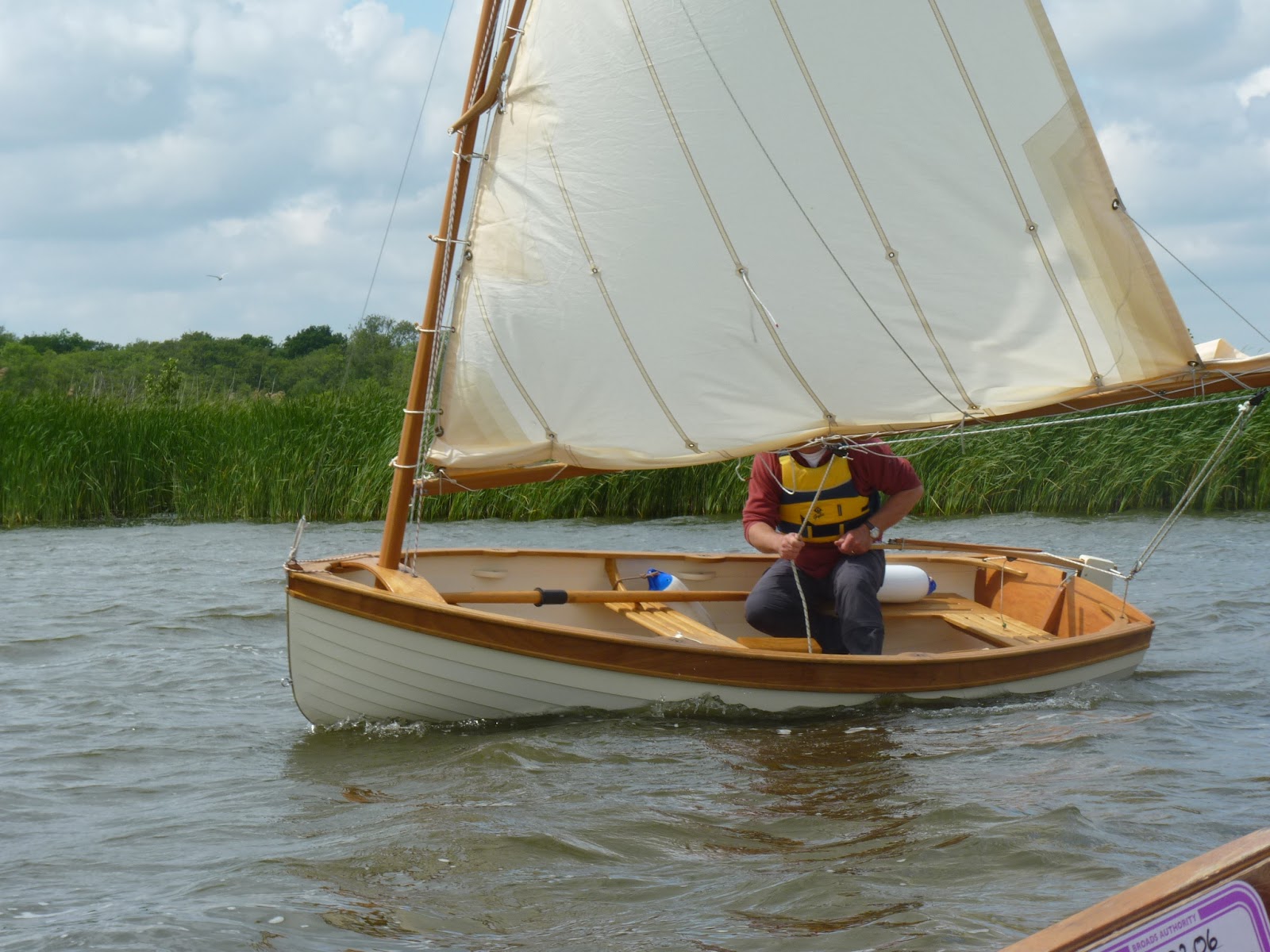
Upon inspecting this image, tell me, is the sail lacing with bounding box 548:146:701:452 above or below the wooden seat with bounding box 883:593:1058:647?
above

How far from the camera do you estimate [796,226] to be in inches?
207

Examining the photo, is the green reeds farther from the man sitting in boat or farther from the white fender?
the man sitting in boat

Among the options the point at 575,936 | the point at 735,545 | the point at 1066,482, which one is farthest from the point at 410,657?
Answer: the point at 1066,482

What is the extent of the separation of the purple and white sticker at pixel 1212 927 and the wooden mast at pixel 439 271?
13.6ft

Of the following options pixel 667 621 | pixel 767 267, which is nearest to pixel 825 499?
pixel 667 621

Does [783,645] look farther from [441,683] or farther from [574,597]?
[441,683]

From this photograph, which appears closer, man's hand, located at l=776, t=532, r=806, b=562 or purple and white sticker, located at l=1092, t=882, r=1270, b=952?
purple and white sticker, located at l=1092, t=882, r=1270, b=952

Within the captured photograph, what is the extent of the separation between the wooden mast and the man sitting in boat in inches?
60.6

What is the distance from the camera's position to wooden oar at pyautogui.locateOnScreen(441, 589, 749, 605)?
541 centimetres

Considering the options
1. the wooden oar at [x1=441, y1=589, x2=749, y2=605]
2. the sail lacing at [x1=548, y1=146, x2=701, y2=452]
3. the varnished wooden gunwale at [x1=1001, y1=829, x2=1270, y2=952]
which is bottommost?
the wooden oar at [x1=441, y1=589, x2=749, y2=605]

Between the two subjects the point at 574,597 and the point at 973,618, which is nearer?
the point at 574,597

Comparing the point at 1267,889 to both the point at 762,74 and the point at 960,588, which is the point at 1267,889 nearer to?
the point at 762,74

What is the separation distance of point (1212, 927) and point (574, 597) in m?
4.35

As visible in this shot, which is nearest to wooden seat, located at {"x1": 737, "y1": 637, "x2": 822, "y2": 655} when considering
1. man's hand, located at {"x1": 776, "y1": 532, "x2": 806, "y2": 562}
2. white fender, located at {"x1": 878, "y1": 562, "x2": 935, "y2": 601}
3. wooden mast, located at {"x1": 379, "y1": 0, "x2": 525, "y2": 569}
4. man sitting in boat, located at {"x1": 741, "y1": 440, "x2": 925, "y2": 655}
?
man sitting in boat, located at {"x1": 741, "y1": 440, "x2": 925, "y2": 655}
